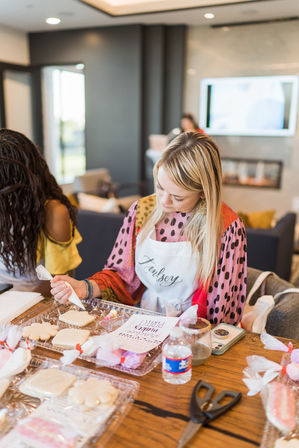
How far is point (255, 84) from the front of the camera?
5930mm

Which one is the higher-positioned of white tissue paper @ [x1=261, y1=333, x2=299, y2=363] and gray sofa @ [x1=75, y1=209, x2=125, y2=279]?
white tissue paper @ [x1=261, y1=333, x2=299, y2=363]

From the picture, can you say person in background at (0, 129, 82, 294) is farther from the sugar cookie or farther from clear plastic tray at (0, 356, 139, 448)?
the sugar cookie

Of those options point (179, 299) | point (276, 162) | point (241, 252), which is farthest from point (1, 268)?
point (276, 162)

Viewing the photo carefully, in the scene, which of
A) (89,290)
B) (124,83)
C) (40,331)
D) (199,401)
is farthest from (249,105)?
(199,401)

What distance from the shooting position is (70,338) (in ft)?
3.47

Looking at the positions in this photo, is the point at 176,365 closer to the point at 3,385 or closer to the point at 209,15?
the point at 3,385

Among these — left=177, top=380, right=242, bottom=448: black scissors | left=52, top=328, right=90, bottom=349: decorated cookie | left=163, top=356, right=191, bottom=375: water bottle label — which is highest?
left=163, top=356, right=191, bottom=375: water bottle label

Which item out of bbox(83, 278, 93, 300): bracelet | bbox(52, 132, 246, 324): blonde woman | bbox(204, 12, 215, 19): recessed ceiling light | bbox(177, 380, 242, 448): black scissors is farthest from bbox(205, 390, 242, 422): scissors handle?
bbox(204, 12, 215, 19): recessed ceiling light

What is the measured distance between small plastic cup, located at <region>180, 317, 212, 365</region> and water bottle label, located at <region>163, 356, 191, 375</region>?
73 mm

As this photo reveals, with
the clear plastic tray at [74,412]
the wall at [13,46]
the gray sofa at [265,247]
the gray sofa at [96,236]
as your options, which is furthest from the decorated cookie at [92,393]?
the wall at [13,46]

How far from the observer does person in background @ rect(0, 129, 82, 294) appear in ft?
4.82

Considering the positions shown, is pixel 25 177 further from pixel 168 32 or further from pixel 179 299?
pixel 168 32

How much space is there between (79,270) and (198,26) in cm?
466

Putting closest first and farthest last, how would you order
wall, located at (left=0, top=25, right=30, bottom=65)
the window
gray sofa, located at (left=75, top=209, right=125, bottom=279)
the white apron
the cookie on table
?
1. the cookie on table
2. the white apron
3. gray sofa, located at (left=75, top=209, right=125, bottom=279)
4. wall, located at (left=0, top=25, right=30, bottom=65)
5. the window
